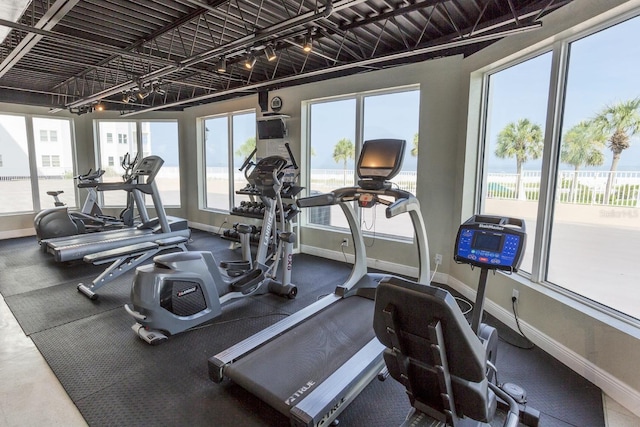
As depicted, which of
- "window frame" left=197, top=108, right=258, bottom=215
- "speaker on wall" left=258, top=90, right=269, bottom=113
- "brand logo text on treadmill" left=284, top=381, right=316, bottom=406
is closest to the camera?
"brand logo text on treadmill" left=284, top=381, right=316, bottom=406

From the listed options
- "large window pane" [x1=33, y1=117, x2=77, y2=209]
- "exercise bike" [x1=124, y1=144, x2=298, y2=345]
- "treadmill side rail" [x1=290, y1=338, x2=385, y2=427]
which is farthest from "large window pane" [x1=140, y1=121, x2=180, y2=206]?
"treadmill side rail" [x1=290, y1=338, x2=385, y2=427]

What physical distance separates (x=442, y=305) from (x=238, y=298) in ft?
9.25

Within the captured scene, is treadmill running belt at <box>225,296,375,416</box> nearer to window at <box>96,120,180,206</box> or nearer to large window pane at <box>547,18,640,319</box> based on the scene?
large window pane at <box>547,18,640,319</box>

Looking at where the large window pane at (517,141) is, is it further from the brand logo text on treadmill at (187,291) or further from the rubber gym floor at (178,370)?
the brand logo text on treadmill at (187,291)

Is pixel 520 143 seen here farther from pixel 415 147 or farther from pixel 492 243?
pixel 492 243

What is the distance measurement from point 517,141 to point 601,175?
97 centimetres

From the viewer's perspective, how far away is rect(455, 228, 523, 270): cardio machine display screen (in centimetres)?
186

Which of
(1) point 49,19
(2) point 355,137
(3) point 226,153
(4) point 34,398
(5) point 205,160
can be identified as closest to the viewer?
(4) point 34,398

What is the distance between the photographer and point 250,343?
2.56 metres

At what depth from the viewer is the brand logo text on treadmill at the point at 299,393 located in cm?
196

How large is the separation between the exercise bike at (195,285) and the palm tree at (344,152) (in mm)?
1601

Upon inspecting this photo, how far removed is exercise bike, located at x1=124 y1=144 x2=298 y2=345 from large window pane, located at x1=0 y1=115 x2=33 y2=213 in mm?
5958

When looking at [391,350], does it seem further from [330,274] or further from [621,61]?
[330,274]

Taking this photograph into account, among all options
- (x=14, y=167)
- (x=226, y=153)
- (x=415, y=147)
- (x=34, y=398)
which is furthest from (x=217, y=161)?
(x=34, y=398)
